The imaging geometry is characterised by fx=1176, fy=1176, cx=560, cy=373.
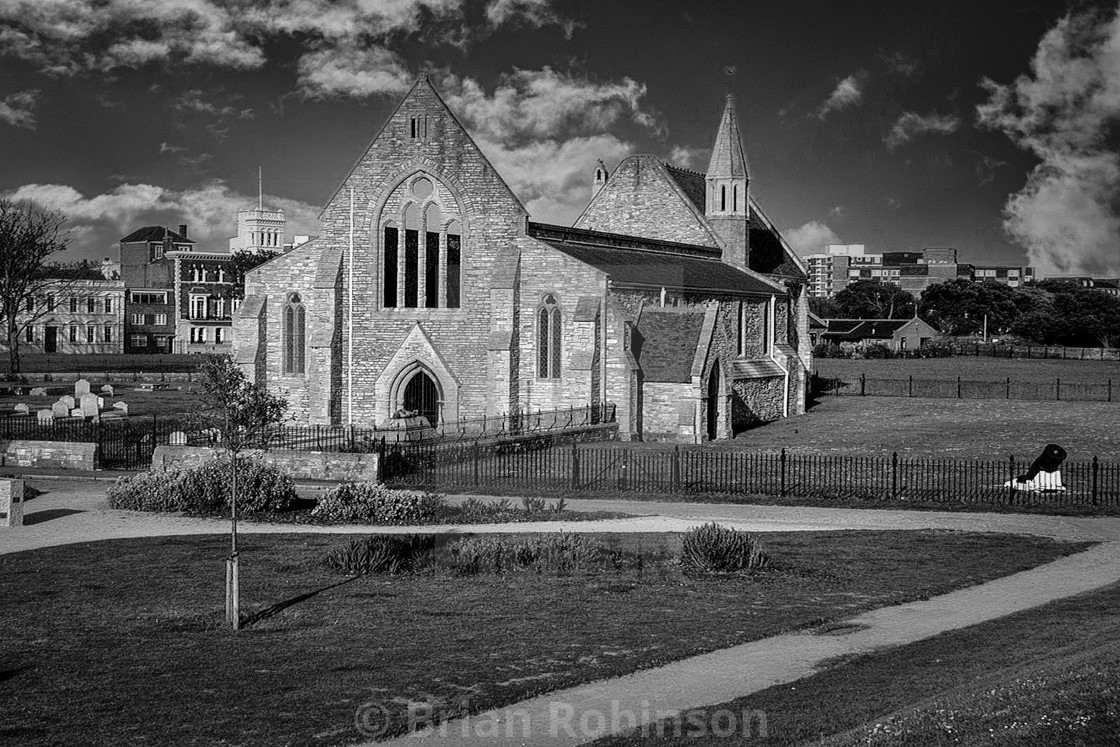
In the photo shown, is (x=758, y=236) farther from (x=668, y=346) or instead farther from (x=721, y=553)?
(x=721, y=553)

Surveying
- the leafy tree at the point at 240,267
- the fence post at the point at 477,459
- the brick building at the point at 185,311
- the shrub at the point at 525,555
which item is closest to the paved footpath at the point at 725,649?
the shrub at the point at 525,555

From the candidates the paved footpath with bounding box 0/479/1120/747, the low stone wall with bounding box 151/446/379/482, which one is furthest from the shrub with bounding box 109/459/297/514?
the low stone wall with bounding box 151/446/379/482

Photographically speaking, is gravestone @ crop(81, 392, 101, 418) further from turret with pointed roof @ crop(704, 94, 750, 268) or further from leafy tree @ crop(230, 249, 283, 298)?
leafy tree @ crop(230, 249, 283, 298)

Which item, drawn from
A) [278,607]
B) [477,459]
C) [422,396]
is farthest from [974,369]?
[278,607]

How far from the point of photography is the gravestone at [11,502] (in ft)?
82.1

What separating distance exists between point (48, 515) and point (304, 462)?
25.0ft

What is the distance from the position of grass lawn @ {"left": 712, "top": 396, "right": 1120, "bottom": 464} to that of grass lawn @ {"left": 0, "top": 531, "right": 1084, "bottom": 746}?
16602 mm

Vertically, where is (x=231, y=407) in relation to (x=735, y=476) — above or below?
above

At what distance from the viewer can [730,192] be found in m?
56.3

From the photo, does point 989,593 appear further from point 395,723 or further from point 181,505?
point 181,505

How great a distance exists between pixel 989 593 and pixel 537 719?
9.80 metres

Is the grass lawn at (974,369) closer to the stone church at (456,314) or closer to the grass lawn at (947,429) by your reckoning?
the grass lawn at (947,429)

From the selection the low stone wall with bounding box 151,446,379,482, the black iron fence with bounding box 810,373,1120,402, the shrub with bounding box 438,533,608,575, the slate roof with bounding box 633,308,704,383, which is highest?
the slate roof with bounding box 633,308,704,383

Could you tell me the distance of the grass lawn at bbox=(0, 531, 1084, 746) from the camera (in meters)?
13.0
